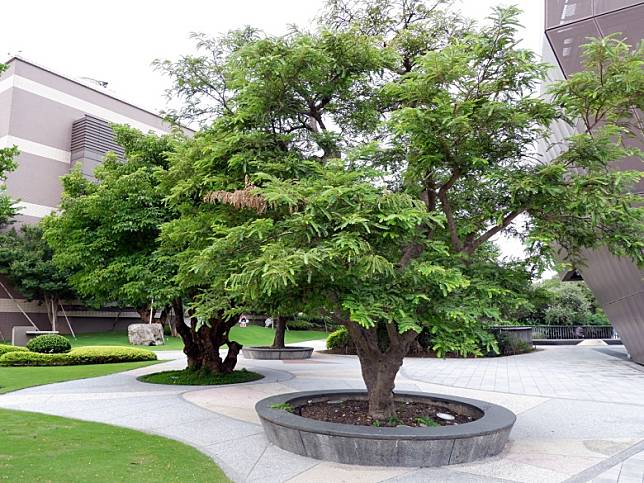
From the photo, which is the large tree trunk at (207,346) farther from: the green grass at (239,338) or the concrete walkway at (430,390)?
the green grass at (239,338)

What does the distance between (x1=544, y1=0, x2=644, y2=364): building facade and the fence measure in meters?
16.4

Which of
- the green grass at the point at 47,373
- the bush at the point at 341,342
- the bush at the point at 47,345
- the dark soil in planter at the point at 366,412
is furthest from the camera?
the bush at the point at 341,342

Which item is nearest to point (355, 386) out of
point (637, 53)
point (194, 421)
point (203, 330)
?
point (203, 330)

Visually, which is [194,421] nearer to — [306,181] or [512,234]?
[306,181]

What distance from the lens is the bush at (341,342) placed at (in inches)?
968

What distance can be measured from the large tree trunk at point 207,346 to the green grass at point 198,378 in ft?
0.77

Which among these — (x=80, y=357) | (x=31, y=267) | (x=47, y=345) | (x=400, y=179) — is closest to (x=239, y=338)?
(x=31, y=267)

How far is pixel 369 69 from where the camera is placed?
7609 millimetres

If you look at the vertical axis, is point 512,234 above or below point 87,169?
below

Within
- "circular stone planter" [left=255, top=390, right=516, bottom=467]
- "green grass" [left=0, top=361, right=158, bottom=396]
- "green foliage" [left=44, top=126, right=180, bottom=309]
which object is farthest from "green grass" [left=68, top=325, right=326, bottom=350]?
"circular stone planter" [left=255, top=390, right=516, bottom=467]

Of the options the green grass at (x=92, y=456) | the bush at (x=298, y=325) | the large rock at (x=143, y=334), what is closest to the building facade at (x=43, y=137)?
the large rock at (x=143, y=334)

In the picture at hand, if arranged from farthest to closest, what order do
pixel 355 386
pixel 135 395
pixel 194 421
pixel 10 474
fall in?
pixel 355 386 → pixel 135 395 → pixel 194 421 → pixel 10 474

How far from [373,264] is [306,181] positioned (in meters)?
1.53

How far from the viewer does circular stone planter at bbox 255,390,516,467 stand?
19.8ft
